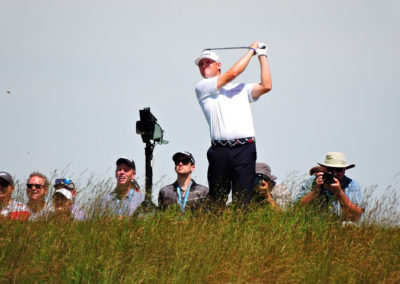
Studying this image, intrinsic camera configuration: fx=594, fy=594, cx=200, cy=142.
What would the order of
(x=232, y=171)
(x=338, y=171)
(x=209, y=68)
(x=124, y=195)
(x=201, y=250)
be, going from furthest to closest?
(x=124, y=195) → (x=338, y=171) → (x=209, y=68) → (x=232, y=171) → (x=201, y=250)

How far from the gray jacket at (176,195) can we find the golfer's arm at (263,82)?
4.93 feet

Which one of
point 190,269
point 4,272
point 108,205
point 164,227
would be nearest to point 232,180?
point 164,227

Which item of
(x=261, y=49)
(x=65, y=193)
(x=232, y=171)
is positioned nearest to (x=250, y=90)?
(x=261, y=49)

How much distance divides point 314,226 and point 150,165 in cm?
278

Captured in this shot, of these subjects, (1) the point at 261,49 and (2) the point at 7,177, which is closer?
(1) the point at 261,49

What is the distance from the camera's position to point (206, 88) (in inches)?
263

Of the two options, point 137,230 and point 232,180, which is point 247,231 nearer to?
point 232,180

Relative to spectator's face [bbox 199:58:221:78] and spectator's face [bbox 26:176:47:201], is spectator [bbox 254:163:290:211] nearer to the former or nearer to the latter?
spectator's face [bbox 199:58:221:78]

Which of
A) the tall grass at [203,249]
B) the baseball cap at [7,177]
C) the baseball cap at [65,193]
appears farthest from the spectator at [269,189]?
the baseball cap at [7,177]

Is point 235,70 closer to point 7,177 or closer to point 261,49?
point 261,49

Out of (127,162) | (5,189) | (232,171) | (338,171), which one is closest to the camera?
(232,171)

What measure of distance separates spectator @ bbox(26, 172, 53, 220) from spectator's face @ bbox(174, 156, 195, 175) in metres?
1.64

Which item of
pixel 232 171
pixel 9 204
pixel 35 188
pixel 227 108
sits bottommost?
pixel 9 204

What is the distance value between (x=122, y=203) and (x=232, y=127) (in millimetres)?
1615
